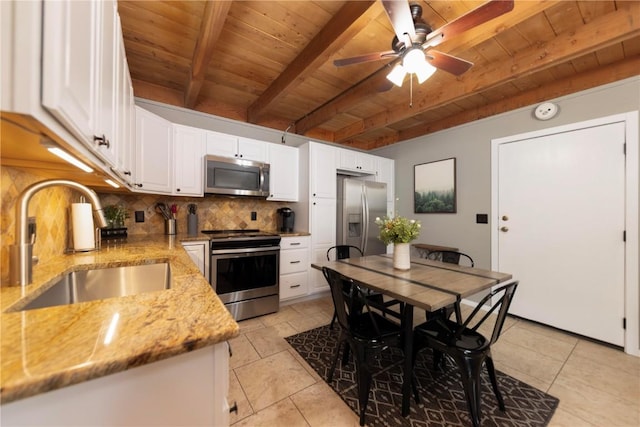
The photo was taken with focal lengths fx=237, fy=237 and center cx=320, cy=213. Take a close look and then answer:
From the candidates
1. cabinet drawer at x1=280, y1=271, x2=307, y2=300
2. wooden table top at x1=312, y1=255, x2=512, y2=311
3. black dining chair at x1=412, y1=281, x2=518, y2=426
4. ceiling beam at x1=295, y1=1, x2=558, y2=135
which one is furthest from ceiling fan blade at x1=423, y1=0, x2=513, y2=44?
cabinet drawer at x1=280, y1=271, x2=307, y2=300

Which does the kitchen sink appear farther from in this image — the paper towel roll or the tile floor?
the tile floor

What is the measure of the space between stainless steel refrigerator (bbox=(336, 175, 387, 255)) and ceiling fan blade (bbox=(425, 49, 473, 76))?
6.30 feet

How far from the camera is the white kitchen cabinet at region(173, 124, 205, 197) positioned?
8.62 feet

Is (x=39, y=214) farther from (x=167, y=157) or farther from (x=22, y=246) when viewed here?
(x=167, y=157)

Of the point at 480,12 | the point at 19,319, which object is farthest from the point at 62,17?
the point at 480,12

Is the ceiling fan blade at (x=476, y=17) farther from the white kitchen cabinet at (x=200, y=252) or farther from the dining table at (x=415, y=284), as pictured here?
the white kitchen cabinet at (x=200, y=252)

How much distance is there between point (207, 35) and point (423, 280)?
2343 mm

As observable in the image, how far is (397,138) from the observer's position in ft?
13.9

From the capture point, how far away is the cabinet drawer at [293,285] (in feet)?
9.82

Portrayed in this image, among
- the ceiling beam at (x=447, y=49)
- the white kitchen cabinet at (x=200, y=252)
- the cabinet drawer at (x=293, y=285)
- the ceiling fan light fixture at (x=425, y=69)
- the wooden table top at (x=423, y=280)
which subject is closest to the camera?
the wooden table top at (x=423, y=280)

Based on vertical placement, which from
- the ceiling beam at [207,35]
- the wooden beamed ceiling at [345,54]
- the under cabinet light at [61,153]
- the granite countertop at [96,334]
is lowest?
the granite countertop at [96,334]

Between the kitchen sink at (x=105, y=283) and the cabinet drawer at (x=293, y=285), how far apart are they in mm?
1643

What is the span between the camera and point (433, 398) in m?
1.58

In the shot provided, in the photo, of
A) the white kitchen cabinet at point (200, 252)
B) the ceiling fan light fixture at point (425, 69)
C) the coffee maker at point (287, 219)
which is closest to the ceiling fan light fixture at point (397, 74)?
the ceiling fan light fixture at point (425, 69)
